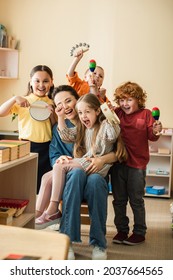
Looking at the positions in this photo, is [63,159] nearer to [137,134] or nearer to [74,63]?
[137,134]

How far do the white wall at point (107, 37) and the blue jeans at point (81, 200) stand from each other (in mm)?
2623

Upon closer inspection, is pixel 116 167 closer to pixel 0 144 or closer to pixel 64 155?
pixel 64 155

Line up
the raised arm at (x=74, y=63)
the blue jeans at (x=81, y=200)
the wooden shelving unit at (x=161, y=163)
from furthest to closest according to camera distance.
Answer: the wooden shelving unit at (x=161, y=163), the raised arm at (x=74, y=63), the blue jeans at (x=81, y=200)

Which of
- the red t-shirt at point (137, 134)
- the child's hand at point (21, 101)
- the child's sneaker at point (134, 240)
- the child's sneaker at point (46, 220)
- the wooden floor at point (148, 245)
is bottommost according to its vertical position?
the wooden floor at point (148, 245)

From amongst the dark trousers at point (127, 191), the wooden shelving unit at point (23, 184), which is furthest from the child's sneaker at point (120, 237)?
the wooden shelving unit at point (23, 184)

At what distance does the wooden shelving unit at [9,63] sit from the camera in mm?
5305

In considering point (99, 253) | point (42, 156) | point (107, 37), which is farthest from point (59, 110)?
point (107, 37)

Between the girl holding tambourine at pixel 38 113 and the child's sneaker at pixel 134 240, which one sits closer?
the girl holding tambourine at pixel 38 113

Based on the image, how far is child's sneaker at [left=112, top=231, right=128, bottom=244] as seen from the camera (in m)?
3.10

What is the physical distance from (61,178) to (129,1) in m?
3.05

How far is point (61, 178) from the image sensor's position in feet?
8.80

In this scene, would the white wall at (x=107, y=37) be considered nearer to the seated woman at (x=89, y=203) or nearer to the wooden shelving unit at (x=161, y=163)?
the wooden shelving unit at (x=161, y=163)
